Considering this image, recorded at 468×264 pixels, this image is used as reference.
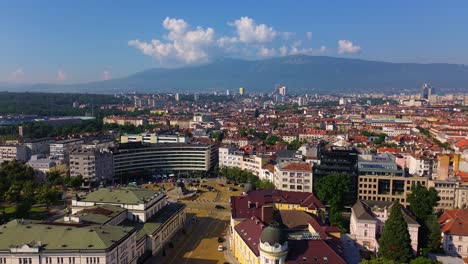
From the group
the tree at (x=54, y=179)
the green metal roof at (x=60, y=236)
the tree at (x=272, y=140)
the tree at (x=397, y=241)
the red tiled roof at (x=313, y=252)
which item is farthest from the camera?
the tree at (x=272, y=140)

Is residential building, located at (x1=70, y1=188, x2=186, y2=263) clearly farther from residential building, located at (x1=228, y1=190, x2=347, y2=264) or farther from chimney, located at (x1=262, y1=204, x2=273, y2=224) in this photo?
chimney, located at (x1=262, y1=204, x2=273, y2=224)

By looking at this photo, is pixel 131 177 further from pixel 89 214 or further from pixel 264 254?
pixel 264 254

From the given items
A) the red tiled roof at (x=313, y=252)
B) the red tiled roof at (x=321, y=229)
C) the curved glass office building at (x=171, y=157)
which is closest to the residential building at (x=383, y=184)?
the red tiled roof at (x=321, y=229)

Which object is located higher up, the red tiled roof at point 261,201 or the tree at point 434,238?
the red tiled roof at point 261,201

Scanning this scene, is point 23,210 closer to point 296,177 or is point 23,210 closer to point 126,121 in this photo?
point 296,177

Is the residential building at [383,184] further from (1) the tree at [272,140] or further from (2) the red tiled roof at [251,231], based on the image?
(1) the tree at [272,140]

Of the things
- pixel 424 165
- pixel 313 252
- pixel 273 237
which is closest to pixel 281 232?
pixel 273 237
